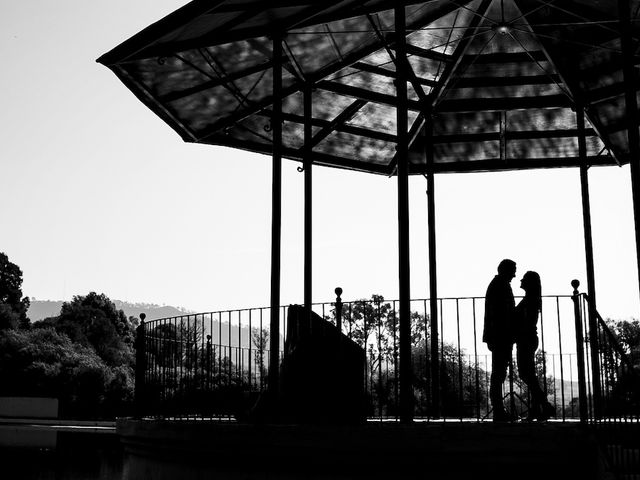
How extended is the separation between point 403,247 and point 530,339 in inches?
88.8

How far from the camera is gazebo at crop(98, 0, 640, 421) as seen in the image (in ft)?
40.4

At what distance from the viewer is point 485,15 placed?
14.3 metres

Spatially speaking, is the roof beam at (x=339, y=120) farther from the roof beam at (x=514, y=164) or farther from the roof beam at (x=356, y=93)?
the roof beam at (x=514, y=164)

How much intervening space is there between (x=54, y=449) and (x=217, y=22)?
31.4 meters

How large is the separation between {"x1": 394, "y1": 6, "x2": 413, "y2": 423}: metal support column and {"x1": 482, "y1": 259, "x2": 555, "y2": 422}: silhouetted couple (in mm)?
1499

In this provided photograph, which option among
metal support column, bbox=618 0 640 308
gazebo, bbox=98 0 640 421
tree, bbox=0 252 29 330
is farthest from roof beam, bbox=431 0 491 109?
tree, bbox=0 252 29 330

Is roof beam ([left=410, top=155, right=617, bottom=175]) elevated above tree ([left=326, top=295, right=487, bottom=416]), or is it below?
above

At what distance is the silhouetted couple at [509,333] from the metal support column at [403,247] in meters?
1.50

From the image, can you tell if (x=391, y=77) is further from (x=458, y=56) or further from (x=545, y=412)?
(x=545, y=412)

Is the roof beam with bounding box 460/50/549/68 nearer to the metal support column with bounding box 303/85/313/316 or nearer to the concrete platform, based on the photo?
the metal support column with bounding box 303/85/313/316

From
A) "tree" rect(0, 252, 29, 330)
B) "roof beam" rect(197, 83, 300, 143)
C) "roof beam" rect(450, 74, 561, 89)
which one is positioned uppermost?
"tree" rect(0, 252, 29, 330)

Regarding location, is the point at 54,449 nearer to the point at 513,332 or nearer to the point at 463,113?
the point at 463,113

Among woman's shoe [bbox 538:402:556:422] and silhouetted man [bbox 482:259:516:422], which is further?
woman's shoe [bbox 538:402:556:422]

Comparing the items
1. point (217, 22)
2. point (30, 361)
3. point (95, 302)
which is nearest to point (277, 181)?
point (217, 22)
